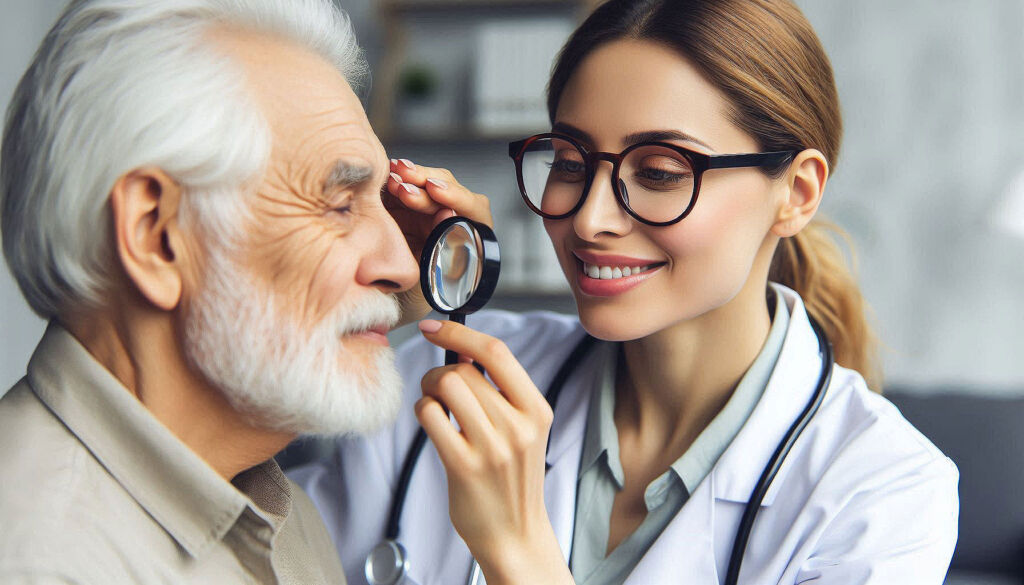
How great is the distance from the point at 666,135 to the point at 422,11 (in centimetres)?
293

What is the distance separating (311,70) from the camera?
1031mm

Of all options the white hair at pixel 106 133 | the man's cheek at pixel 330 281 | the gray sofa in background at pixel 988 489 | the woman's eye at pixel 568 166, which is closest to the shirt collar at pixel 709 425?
the woman's eye at pixel 568 166

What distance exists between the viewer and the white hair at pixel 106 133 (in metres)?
0.87

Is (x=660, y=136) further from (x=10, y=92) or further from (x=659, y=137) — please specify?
(x=10, y=92)

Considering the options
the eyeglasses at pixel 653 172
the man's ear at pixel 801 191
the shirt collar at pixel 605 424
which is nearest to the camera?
the eyeglasses at pixel 653 172

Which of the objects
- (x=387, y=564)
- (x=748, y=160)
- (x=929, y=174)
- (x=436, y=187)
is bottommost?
(x=387, y=564)

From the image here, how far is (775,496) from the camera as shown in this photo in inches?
47.8

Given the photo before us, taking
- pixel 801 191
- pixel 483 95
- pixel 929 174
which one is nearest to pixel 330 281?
pixel 801 191

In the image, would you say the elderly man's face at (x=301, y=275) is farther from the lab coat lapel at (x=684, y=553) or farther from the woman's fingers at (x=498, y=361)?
the lab coat lapel at (x=684, y=553)

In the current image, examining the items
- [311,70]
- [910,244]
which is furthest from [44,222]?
[910,244]

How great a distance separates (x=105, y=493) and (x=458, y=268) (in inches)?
18.6

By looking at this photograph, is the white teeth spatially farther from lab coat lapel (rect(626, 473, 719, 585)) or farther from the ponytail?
the ponytail

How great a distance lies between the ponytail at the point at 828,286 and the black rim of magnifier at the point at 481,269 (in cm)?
78

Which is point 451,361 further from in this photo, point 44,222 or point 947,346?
point 947,346
